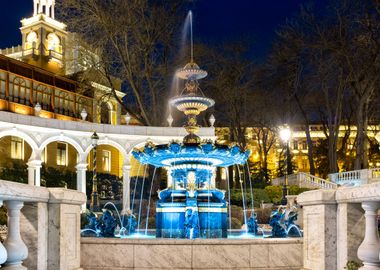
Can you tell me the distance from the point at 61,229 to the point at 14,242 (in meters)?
1.83

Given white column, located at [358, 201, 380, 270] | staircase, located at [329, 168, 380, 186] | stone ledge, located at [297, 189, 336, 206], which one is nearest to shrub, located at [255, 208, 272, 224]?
staircase, located at [329, 168, 380, 186]

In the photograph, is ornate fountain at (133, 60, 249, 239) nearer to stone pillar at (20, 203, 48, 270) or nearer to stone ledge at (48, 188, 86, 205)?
stone ledge at (48, 188, 86, 205)

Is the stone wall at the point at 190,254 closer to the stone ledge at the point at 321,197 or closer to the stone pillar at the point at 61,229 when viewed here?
the stone pillar at the point at 61,229

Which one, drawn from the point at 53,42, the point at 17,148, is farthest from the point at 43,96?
the point at 53,42

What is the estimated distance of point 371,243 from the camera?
6.91 m

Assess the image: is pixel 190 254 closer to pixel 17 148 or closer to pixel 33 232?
pixel 33 232

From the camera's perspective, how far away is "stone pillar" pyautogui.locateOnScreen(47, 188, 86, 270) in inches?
342

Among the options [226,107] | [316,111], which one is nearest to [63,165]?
[226,107]

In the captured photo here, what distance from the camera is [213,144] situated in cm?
1399

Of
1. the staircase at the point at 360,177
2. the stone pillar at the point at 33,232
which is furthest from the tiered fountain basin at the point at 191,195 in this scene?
the staircase at the point at 360,177

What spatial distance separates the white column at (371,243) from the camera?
22.4 ft

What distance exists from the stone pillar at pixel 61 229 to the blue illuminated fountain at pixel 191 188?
4338mm

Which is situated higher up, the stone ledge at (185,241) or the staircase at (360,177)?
the staircase at (360,177)

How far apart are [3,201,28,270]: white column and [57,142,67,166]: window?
40.6 m
